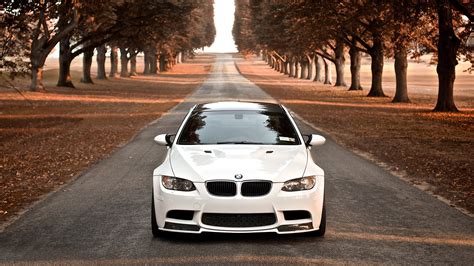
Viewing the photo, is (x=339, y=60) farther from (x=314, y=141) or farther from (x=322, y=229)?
(x=322, y=229)

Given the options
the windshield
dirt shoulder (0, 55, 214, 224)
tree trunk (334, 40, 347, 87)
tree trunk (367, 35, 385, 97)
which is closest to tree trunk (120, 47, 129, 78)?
tree trunk (334, 40, 347, 87)

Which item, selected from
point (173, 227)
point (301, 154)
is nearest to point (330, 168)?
point (301, 154)

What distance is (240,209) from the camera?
20.0ft

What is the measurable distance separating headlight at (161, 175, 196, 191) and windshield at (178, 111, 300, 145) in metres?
0.95

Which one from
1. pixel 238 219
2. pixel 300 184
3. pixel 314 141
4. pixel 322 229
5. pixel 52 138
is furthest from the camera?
pixel 52 138

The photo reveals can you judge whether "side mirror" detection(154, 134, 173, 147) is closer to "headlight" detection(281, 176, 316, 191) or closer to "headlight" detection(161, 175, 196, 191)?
"headlight" detection(161, 175, 196, 191)

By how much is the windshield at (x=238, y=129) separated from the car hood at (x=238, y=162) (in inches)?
8.9

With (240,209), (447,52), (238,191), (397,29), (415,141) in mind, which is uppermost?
(397,29)

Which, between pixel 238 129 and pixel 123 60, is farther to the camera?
pixel 123 60

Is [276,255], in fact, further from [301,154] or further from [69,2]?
[69,2]

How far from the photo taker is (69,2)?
75.0 ft

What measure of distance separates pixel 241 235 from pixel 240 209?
0.74m

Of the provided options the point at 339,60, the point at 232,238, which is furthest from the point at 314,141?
the point at 339,60

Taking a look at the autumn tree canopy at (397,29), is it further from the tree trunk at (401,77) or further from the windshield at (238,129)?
the windshield at (238,129)
